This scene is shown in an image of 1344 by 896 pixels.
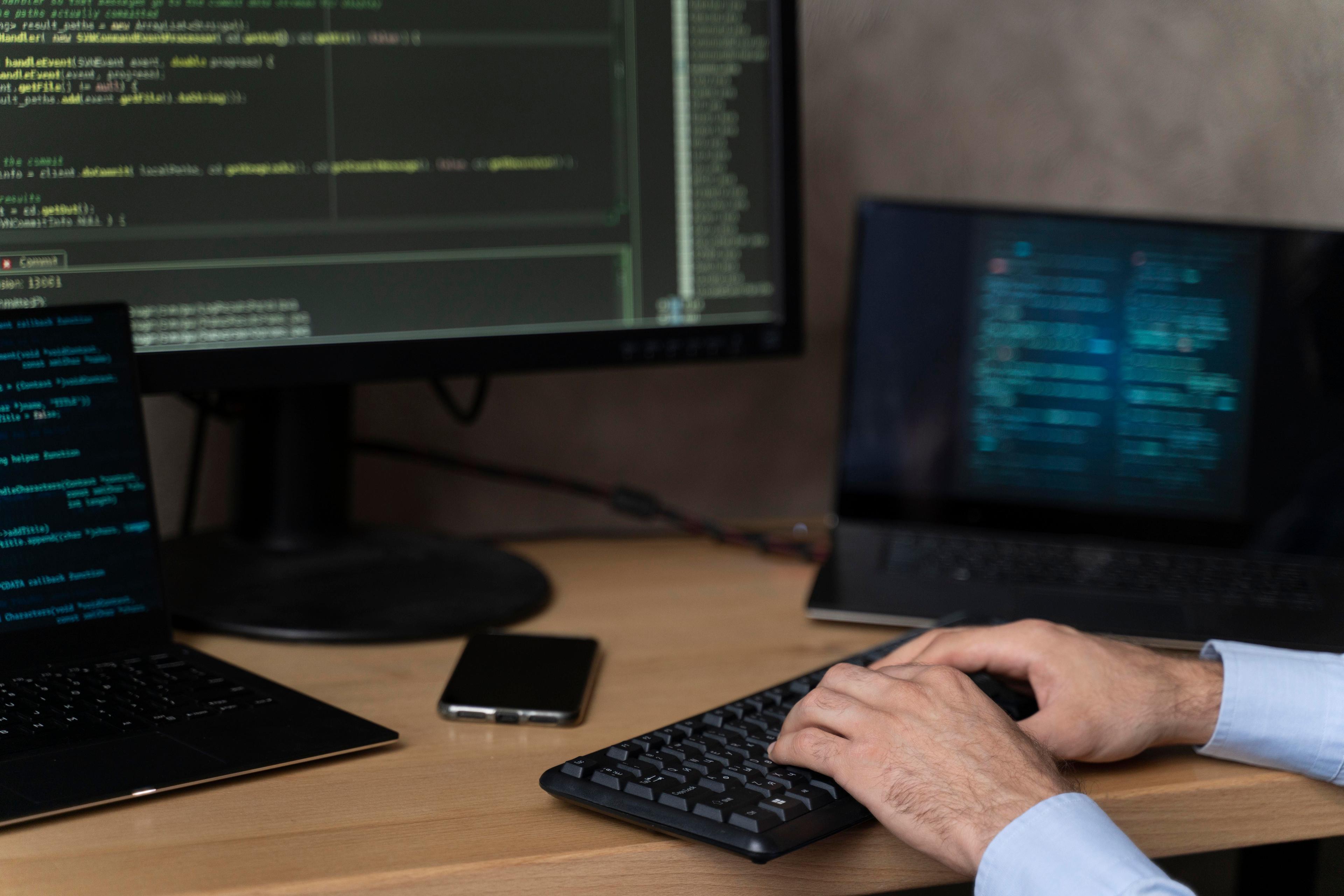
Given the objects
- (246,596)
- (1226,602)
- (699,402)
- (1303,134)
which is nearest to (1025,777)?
(1226,602)

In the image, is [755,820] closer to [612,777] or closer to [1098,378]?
[612,777]

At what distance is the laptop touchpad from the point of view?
0.52 meters

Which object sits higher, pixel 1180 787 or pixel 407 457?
pixel 407 457

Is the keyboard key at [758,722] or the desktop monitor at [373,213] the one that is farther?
the desktop monitor at [373,213]

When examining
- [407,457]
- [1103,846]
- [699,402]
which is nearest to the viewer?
[1103,846]

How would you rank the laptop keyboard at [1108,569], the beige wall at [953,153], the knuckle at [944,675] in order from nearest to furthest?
the knuckle at [944,675] < the laptop keyboard at [1108,569] < the beige wall at [953,153]

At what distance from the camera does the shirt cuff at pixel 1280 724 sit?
62cm

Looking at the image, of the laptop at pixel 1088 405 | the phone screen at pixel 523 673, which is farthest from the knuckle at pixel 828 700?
the laptop at pixel 1088 405

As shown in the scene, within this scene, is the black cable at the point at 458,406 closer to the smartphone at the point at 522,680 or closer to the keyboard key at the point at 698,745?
the smartphone at the point at 522,680

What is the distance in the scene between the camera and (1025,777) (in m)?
0.54

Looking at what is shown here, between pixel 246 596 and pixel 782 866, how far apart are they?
44cm

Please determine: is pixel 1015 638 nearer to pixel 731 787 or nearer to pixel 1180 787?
pixel 1180 787

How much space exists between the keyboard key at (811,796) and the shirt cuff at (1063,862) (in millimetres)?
72

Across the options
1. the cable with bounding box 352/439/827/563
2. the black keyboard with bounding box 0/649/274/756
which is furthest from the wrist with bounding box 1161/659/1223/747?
the black keyboard with bounding box 0/649/274/756
